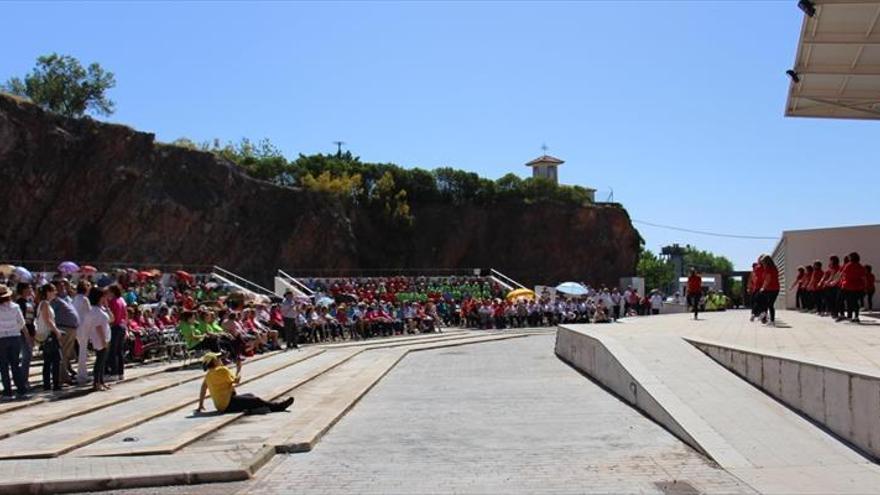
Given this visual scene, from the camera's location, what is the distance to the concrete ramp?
772 cm

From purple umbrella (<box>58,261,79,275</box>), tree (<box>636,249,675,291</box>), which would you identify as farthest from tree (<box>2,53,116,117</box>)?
tree (<box>636,249,675,291</box>)

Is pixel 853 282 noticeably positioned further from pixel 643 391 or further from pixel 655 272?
pixel 655 272

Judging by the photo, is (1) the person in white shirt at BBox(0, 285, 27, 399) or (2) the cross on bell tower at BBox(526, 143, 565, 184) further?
(2) the cross on bell tower at BBox(526, 143, 565, 184)

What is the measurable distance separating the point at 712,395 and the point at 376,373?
8.06 metres

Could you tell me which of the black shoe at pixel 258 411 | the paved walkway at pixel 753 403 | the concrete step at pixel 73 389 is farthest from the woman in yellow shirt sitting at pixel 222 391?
the paved walkway at pixel 753 403

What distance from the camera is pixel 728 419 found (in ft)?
31.4

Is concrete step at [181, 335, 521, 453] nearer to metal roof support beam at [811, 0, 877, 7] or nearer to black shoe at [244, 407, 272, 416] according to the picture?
black shoe at [244, 407, 272, 416]

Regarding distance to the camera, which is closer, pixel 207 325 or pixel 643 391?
pixel 643 391

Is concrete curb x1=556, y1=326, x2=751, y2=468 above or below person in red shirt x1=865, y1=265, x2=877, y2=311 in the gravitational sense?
below

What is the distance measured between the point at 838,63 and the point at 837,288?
534 cm

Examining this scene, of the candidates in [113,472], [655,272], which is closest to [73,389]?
[113,472]

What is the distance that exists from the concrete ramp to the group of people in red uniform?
4471 mm

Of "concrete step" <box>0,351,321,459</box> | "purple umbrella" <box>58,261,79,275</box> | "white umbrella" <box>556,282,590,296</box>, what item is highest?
"purple umbrella" <box>58,261,79,275</box>

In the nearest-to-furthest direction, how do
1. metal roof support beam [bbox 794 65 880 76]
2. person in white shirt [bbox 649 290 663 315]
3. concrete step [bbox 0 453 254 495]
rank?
1. concrete step [bbox 0 453 254 495]
2. metal roof support beam [bbox 794 65 880 76]
3. person in white shirt [bbox 649 290 663 315]
